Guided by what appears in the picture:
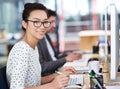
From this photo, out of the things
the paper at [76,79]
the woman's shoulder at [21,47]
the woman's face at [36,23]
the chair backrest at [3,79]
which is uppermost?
the woman's face at [36,23]

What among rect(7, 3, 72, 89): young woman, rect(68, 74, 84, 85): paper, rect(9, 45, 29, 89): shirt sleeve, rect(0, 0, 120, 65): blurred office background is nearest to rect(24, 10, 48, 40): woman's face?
rect(7, 3, 72, 89): young woman

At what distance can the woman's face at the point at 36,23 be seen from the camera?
6.04ft

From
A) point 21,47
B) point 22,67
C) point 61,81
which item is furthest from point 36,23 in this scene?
point 61,81

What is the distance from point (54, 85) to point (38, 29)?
0.42 meters

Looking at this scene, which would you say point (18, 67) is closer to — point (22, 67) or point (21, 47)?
point (22, 67)

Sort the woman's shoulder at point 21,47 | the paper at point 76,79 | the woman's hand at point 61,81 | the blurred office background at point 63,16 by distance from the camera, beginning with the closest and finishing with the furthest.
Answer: the woman's hand at point 61,81
the woman's shoulder at point 21,47
the paper at point 76,79
the blurred office background at point 63,16

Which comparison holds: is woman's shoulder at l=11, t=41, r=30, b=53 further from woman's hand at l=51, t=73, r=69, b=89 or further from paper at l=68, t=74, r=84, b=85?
paper at l=68, t=74, r=84, b=85

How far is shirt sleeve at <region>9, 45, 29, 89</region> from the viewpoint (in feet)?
5.41

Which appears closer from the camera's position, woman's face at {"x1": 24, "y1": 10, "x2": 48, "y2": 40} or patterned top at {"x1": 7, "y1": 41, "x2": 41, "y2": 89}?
patterned top at {"x1": 7, "y1": 41, "x2": 41, "y2": 89}

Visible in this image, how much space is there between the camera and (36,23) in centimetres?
184

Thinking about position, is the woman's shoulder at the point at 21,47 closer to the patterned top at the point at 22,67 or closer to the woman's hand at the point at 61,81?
the patterned top at the point at 22,67

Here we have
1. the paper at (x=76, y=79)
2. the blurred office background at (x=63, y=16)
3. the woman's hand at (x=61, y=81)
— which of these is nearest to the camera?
the woman's hand at (x=61, y=81)

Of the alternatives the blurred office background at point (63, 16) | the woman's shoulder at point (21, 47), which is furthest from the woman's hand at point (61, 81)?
the blurred office background at point (63, 16)

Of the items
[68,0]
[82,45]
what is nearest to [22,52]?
[82,45]
